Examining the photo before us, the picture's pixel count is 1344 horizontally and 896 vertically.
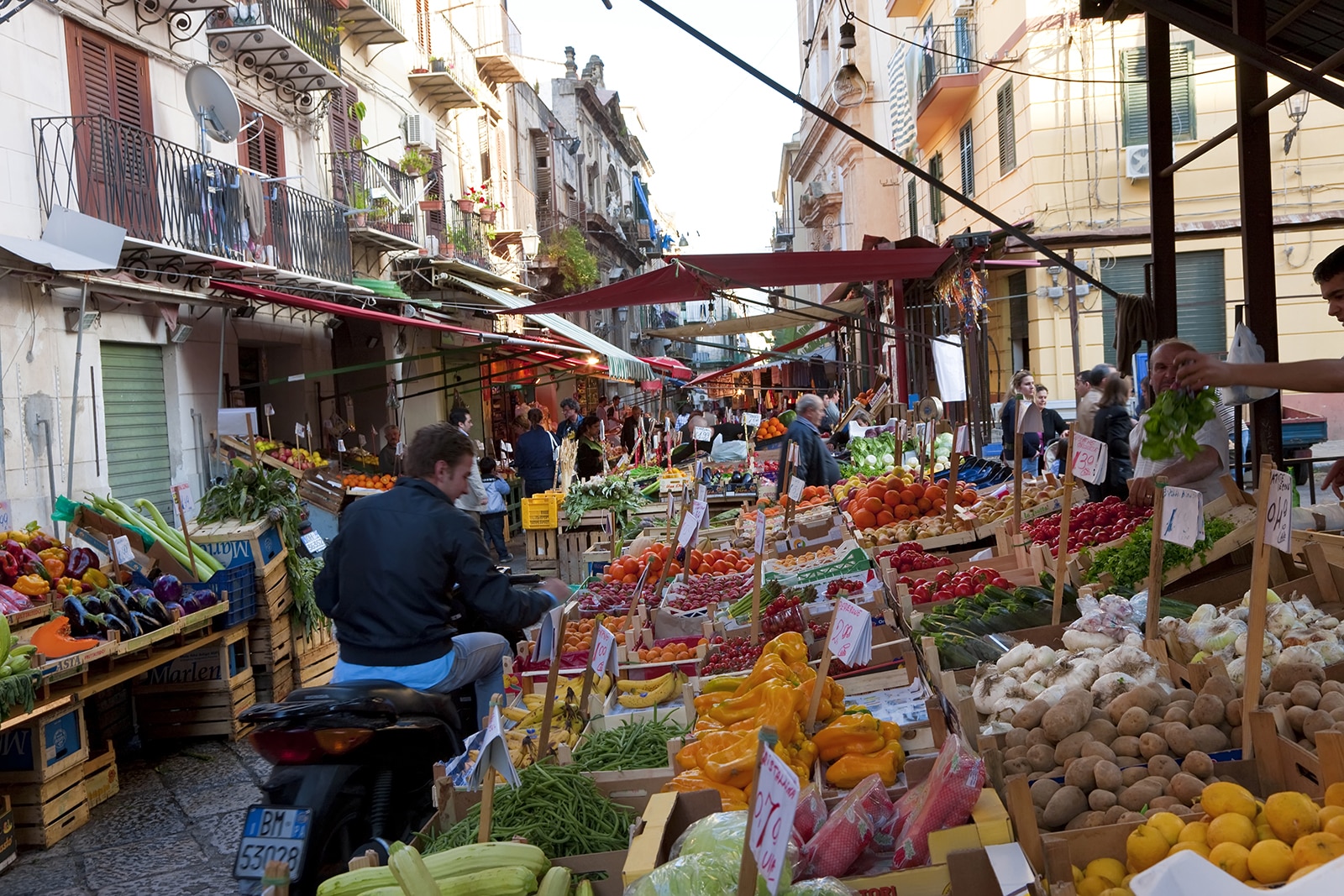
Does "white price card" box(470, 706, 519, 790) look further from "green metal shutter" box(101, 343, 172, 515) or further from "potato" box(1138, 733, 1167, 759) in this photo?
"green metal shutter" box(101, 343, 172, 515)

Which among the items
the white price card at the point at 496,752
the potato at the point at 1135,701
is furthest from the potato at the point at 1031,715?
the white price card at the point at 496,752

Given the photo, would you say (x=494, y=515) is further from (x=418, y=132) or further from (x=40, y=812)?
(x=418, y=132)

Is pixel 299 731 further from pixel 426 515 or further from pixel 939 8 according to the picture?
pixel 939 8

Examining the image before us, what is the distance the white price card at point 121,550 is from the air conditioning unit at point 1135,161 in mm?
15213

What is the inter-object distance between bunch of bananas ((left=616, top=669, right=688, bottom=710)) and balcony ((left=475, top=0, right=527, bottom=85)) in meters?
27.0

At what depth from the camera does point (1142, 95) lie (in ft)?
56.3

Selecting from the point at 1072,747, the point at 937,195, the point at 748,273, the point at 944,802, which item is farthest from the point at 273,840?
the point at 937,195

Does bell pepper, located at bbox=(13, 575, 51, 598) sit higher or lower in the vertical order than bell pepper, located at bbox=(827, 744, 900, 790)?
higher

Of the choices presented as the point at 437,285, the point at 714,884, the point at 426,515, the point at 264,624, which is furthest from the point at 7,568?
the point at 437,285

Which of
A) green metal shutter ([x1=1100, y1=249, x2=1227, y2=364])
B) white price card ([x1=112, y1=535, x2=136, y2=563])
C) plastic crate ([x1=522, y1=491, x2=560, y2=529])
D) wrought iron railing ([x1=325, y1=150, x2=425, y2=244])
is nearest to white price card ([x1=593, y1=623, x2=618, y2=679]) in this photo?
white price card ([x1=112, y1=535, x2=136, y2=563])

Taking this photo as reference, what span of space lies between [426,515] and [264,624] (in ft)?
13.4

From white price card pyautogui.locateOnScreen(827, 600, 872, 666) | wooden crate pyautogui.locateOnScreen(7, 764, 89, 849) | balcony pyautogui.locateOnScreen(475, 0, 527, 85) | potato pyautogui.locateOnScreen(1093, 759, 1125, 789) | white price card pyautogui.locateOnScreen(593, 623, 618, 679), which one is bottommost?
wooden crate pyautogui.locateOnScreen(7, 764, 89, 849)

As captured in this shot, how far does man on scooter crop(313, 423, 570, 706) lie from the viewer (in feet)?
14.3

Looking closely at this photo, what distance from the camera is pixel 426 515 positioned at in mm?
4422
